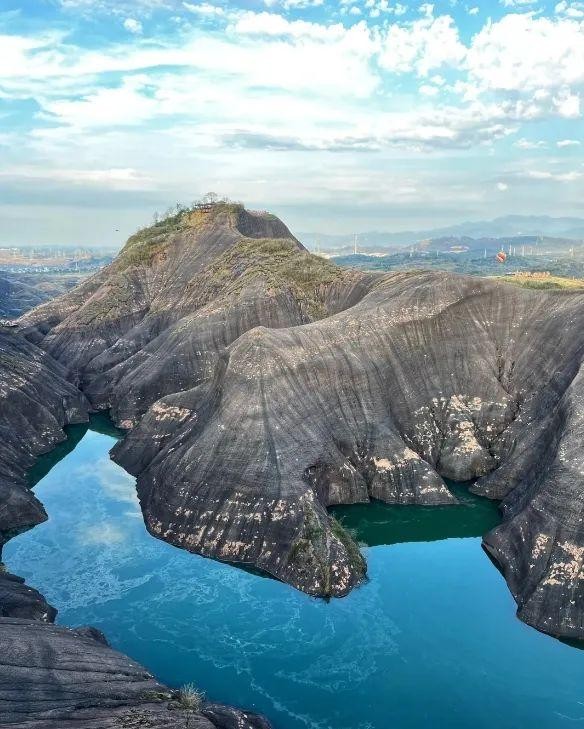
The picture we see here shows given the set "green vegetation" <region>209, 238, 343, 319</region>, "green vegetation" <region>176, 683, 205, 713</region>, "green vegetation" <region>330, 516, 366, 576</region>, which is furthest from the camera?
"green vegetation" <region>209, 238, 343, 319</region>

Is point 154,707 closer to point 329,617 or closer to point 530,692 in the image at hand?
point 329,617

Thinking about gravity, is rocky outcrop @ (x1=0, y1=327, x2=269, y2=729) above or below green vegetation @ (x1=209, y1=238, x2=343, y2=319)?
below

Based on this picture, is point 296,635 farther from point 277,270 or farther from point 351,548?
point 277,270

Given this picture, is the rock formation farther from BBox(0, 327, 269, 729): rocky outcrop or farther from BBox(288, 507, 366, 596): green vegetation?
BBox(0, 327, 269, 729): rocky outcrop

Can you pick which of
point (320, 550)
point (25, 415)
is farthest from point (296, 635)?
point (25, 415)

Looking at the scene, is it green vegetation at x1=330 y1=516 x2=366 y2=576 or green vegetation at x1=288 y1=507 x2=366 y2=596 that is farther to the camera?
green vegetation at x1=330 y1=516 x2=366 y2=576

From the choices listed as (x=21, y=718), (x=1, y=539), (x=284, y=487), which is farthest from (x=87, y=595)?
(x=21, y=718)

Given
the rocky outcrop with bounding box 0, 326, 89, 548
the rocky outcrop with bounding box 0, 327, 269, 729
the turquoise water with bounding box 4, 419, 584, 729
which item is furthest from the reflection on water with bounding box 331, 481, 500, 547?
the rocky outcrop with bounding box 0, 326, 89, 548
